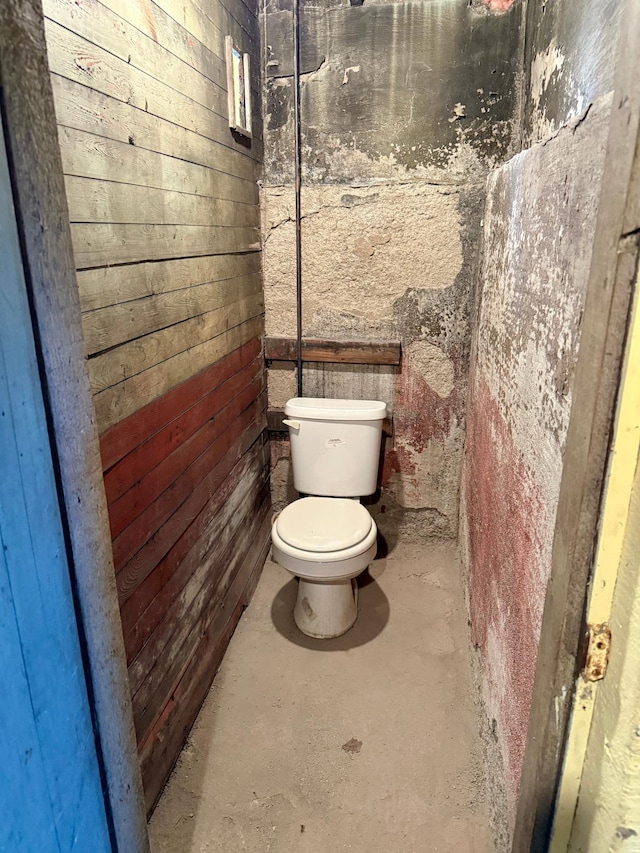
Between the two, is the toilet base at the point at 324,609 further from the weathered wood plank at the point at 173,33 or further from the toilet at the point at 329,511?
the weathered wood plank at the point at 173,33

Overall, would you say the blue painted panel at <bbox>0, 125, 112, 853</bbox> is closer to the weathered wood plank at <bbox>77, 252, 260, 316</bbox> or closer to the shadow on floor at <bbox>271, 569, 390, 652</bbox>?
the weathered wood plank at <bbox>77, 252, 260, 316</bbox>

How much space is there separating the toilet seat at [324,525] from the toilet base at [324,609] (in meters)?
0.21

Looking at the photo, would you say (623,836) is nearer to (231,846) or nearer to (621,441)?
(621,441)

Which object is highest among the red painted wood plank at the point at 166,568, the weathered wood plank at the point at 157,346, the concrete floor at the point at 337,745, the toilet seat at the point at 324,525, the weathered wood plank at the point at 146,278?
the weathered wood plank at the point at 146,278

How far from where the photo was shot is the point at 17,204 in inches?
24.7

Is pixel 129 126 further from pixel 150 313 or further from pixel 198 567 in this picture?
pixel 198 567

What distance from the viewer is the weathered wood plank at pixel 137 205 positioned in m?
1.12

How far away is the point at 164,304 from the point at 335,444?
1.11m

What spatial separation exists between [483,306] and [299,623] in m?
1.47

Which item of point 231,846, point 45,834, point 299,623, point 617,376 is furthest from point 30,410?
point 299,623

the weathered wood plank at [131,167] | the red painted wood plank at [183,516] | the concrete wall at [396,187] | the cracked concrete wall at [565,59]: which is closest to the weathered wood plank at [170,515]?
the red painted wood plank at [183,516]

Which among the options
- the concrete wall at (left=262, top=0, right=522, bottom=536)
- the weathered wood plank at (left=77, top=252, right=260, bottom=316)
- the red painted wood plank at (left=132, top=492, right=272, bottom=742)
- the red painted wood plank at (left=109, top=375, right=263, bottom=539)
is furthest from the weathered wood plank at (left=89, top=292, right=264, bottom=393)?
the red painted wood plank at (left=132, top=492, right=272, bottom=742)

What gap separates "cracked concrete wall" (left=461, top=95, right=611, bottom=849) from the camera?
1.03 meters

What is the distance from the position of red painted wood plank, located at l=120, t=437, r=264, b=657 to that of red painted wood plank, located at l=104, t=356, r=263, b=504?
0.27 m
